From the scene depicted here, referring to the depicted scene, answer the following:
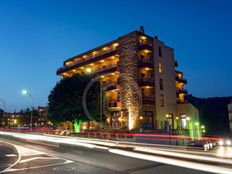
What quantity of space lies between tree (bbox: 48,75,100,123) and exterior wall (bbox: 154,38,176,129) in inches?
433

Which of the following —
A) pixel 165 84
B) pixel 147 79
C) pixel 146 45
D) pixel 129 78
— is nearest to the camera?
pixel 147 79

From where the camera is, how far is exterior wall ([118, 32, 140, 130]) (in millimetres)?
43375

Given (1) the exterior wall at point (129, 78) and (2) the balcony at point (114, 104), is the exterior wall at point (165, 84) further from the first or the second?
(2) the balcony at point (114, 104)

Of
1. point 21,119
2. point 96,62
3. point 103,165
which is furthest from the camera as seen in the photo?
point 21,119

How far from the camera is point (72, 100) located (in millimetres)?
41219

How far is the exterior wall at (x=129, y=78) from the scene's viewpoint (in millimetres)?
43375

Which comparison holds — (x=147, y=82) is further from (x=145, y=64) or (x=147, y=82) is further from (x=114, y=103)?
(x=114, y=103)

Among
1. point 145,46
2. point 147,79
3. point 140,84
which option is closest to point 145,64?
point 147,79

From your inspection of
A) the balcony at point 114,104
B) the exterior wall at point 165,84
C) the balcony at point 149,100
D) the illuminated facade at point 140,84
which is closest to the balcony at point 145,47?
the illuminated facade at point 140,84

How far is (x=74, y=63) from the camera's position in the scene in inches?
2432

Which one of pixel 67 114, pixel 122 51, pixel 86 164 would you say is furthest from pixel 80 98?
pixel 86 164

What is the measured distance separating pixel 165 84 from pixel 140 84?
6427 millimetres

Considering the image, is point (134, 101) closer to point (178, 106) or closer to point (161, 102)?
point (161, 102)

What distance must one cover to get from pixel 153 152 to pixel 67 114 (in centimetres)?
2594
